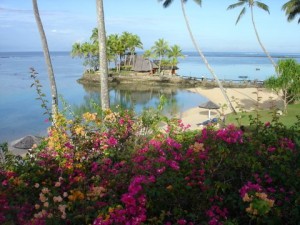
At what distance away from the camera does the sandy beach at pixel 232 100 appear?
27109 mm

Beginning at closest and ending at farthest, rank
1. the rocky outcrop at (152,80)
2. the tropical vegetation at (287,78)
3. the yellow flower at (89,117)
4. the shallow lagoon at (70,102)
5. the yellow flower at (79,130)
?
the yellow flower at (79,130), the yellow flower at (89,117), the tropical vegetation at (287,78), the shallow lagoon at (70,102), the rocky outcrop at (152,80)

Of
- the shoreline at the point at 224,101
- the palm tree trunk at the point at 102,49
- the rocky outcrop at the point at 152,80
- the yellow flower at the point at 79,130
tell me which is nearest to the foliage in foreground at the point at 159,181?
the yellow flower at the point at 79,130

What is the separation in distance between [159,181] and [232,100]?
2162 cm

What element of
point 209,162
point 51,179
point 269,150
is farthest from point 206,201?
point 51,179

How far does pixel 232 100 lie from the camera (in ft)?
80.6

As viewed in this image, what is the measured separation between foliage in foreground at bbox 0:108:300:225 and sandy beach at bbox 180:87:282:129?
1513 centimetres

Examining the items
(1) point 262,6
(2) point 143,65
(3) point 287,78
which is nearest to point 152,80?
(2) point 143,65

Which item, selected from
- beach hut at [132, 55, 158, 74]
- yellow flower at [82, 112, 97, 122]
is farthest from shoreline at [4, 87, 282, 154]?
yellow flower at [82, 112, 97, 122]

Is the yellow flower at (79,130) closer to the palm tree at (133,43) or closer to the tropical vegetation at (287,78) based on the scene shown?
the tropical vegetation at (287,78)

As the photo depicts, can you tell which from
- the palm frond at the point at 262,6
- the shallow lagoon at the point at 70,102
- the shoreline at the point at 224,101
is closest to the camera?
the shallow lagoon at the point at 70,102

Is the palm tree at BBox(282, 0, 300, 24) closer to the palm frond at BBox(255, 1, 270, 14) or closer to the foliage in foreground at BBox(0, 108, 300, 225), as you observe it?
the palm frond at BBox(255, 1, 270, 14)

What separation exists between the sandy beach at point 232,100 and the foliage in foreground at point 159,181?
15.1m

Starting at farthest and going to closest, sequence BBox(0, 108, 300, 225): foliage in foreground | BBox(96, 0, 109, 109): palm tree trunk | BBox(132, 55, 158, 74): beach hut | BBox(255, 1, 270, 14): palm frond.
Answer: BBox(132, 55, 158, 74): beach hut, BBox(255, 1, 270, 14): palm frond, BBox(96, 0, 109, 109): palm tree trunk, BBox(0, 108, 300, 225): foliage in foreground

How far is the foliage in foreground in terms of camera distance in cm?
358
